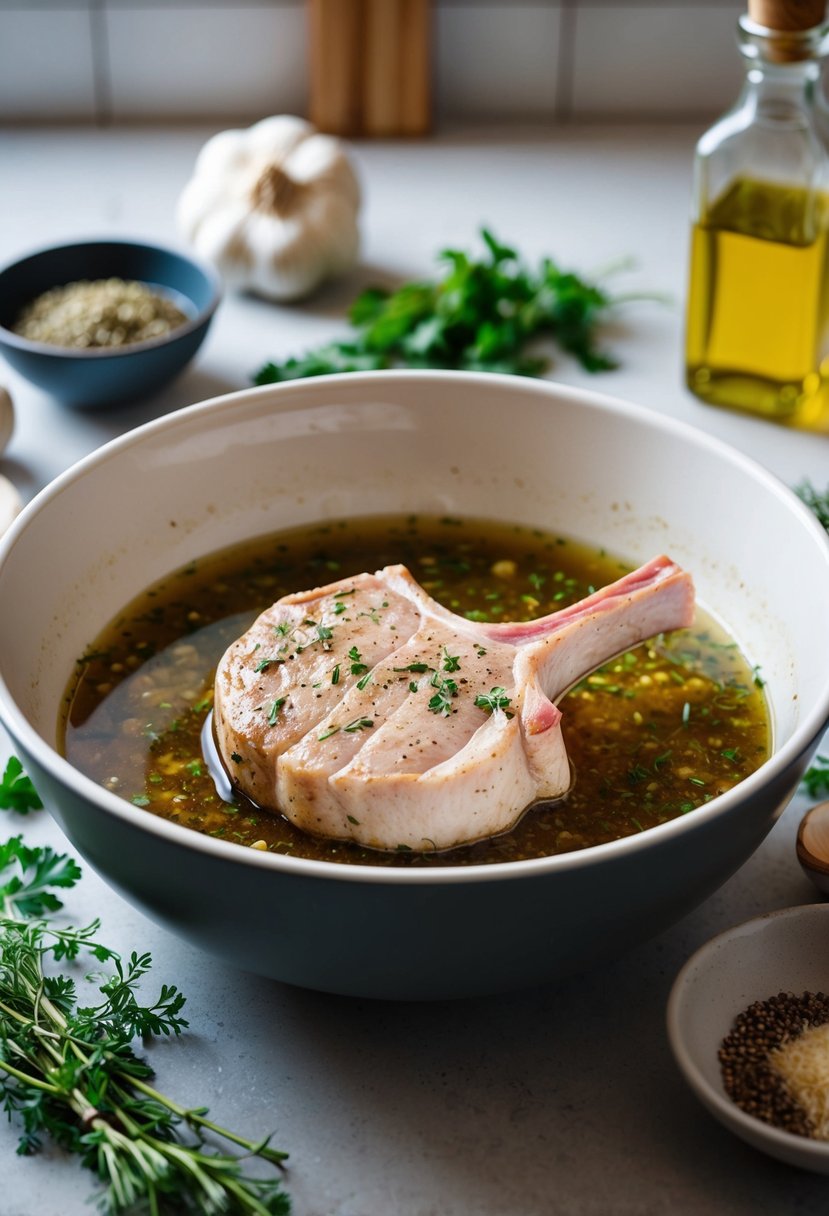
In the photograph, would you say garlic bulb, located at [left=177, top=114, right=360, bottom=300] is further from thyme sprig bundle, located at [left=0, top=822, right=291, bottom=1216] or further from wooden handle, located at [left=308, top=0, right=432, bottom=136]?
thyme sprig bundle, located at [left=0, top=822, right=291, bottom=1216]

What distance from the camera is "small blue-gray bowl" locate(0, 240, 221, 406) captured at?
7.92 ft

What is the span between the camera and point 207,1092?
136 cm

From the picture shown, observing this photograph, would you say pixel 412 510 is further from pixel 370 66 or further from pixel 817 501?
pixel 370 66

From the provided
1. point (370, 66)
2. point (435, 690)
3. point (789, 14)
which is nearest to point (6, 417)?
point (435, 690)

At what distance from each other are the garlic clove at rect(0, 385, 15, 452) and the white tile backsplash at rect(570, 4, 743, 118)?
191 centimetres

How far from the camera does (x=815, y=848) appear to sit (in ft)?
5.16

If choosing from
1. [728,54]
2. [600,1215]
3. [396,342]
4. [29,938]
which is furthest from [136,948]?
[728,54]

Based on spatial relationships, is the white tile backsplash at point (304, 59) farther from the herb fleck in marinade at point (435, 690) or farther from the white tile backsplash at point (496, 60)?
the herb fleck in marinade at point (435, 690)

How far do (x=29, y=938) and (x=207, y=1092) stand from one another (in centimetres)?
26

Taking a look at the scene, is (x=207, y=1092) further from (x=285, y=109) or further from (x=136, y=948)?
(x=285, y=109)

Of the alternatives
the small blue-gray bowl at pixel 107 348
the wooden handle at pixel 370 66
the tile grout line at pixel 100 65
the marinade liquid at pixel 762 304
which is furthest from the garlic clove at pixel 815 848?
the tile grout line at pixel 100 65

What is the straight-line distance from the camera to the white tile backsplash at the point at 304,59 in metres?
3.45

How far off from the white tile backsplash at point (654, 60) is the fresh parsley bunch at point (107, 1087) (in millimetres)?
2727

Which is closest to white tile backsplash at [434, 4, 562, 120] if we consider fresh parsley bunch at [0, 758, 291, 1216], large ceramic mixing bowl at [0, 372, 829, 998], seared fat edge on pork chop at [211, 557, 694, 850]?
large ceramic mixing bowl at [0, 372, 829, 998]
